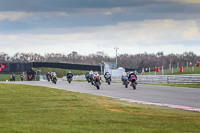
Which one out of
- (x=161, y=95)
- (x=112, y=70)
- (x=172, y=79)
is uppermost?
(x=112, y=70)

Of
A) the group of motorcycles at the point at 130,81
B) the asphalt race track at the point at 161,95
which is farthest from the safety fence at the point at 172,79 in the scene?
the asphalt race track at the point at 161,95

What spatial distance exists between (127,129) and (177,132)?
0.99 meters

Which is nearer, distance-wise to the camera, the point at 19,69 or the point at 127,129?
the point at 127,129

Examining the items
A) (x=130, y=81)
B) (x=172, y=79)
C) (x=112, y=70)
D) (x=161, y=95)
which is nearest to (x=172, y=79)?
(x=172, y=79)

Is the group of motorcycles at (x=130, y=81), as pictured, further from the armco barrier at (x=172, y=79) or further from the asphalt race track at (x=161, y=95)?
the armco barrier at (x=172, y=79)

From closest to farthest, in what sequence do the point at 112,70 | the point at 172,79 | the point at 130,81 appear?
the point at 130,81 → the point at 172,79 → the point at 112,70

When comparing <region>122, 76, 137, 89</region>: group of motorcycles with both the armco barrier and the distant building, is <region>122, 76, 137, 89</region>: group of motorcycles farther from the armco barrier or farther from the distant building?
the distant building

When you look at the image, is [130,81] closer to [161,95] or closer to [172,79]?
[161,95]

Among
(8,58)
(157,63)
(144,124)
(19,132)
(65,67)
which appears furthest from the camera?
(8,58)

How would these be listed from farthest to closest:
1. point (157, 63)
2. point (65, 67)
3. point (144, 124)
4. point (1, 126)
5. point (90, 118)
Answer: point (157, 63) → point (65, 67) → point (90, 118) → point (144, 124) → point (1, 126)

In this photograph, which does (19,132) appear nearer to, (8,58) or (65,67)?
(65,67)

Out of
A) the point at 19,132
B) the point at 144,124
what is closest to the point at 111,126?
the point at 144,124

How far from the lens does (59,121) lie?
8.75 metres

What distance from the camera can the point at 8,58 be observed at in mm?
192375
